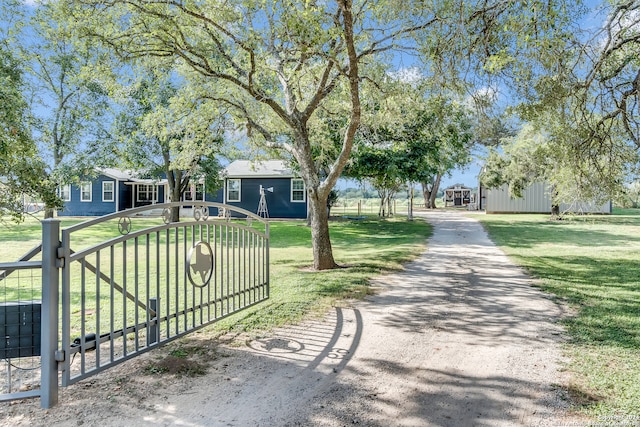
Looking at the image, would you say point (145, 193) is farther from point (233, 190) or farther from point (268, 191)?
point (268, 191)

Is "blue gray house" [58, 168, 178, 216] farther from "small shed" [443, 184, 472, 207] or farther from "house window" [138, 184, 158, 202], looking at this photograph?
"small shed" [443, 184, 472, 207]

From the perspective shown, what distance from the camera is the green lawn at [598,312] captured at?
329 cm

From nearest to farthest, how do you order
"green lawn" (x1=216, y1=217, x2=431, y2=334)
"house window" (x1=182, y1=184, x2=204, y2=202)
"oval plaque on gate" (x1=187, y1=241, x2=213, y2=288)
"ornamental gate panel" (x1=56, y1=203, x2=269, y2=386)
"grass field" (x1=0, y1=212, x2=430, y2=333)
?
"ornamental gate panel" (x1=56, y1=203, x2=269, y2=386)
"oval plaque on gate" (x1=187, y1=241, x2=213, y2=288)
"green lawn" (x1=216, y1=217, x2=431, y2=334)
"grass field" (x1=0, y1=212, x2=430, y2=333)
"house window" (x1=182, y1=184, x2=204, y2=202)

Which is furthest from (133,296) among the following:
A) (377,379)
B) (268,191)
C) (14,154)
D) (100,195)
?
(100,195)

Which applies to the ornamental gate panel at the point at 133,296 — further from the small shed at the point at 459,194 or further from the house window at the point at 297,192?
the small shed at the point at 459,194

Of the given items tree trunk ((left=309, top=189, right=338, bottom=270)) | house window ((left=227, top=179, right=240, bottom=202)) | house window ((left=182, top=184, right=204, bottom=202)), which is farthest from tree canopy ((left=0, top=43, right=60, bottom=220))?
house window ((left=182, top=184, right=204, bottom=202))

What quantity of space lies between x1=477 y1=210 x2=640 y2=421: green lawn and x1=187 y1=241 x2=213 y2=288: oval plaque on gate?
11.2ft

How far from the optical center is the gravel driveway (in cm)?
292

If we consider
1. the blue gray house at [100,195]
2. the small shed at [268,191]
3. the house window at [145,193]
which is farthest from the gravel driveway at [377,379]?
the house window at [145,193]

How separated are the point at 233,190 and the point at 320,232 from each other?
65.3ft

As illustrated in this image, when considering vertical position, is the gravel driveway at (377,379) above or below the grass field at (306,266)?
below

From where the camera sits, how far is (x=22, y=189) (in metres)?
7.06

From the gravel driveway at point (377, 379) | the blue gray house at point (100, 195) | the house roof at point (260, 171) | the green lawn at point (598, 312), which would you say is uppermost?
the house roof at point (260, 171)

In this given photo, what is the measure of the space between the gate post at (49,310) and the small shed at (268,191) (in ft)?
75.0
